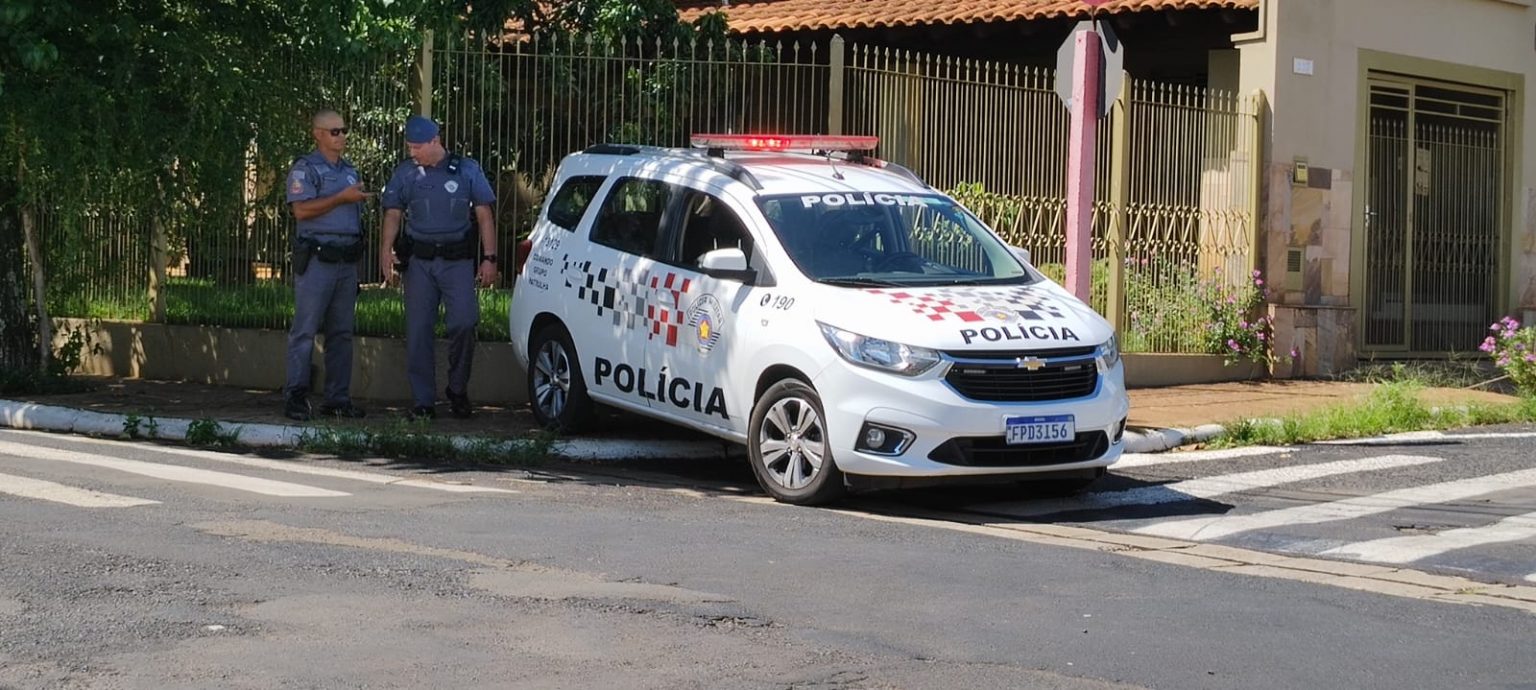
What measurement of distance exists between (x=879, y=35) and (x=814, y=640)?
47.0 feet

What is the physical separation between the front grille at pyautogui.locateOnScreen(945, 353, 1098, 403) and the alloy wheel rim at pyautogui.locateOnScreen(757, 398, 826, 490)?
0.73 metres

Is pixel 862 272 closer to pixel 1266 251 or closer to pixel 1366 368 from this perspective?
pixel 1266 251

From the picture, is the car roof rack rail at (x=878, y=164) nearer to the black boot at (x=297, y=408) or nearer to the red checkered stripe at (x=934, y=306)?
the red checkered stripe at (x=934, y=306)

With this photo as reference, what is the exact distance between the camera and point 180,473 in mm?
9773

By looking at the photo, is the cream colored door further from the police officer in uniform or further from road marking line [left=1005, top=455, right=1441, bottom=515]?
the police officer in uniform

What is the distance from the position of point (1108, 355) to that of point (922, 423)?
1.27 m

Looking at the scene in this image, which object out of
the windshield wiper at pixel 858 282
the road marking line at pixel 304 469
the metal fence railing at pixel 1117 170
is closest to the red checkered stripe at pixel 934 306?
the windshield wiper at pixel 858 282

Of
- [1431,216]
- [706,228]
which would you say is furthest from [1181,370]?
[706,228]

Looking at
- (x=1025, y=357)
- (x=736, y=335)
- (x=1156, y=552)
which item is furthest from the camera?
(x=736, y=335)

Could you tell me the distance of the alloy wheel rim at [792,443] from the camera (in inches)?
377

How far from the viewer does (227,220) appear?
13648 millimetres

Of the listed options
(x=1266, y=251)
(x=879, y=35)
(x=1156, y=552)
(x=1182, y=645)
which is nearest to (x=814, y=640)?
(x=1182, y=645)

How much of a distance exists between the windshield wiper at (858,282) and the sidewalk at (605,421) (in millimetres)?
2033

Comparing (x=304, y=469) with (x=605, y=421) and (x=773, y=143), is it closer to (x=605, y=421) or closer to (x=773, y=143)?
(x=605, y=421)
